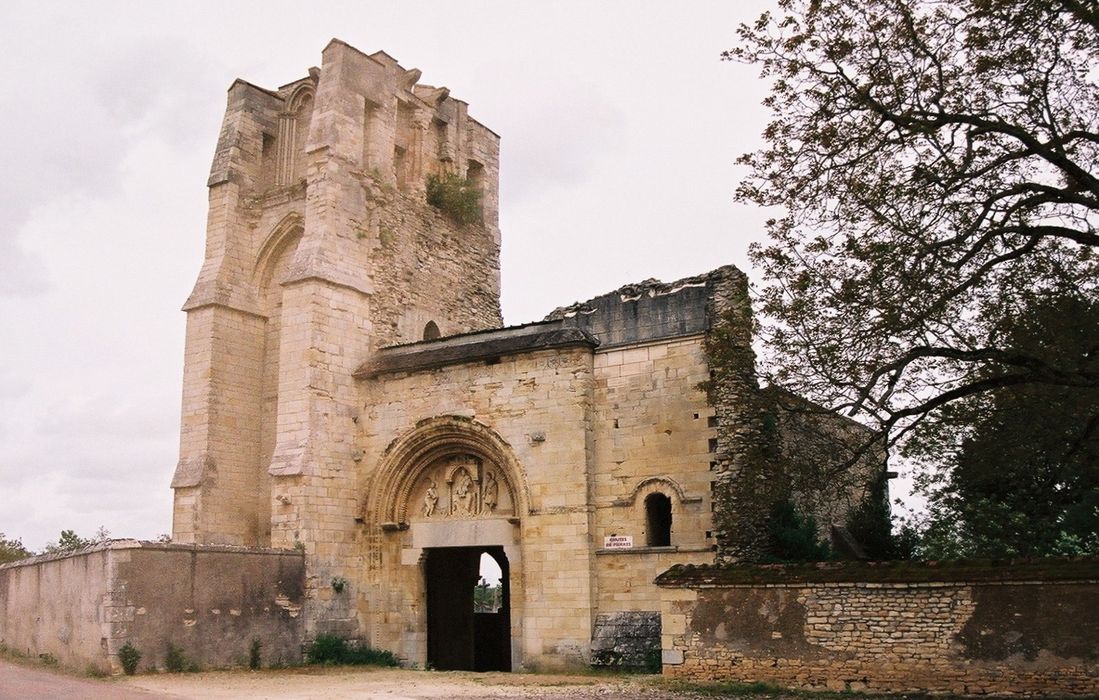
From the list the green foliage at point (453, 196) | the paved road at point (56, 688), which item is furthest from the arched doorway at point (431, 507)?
the green foliage at point (453, 196)

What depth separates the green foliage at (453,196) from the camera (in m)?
20.5

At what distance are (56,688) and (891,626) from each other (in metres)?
9.29

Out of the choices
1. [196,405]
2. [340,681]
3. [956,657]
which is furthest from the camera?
[196,405]

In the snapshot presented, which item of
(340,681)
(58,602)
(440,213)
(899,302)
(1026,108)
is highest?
(440,213)

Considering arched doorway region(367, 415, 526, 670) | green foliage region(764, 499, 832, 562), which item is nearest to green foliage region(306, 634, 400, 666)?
arched doorway region(367, 415, 526, 670)

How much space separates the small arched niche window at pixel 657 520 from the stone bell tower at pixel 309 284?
5.36m

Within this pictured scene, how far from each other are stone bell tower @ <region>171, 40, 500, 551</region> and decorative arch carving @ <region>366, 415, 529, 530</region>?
26.9 inches

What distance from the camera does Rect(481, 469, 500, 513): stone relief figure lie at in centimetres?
1636

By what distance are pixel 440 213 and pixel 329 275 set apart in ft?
12.8

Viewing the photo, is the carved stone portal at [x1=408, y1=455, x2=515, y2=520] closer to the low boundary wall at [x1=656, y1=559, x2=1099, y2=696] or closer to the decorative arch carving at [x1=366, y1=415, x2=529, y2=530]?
the decorative arch carving at [x1=366, y1=415, x2=529, y2=530]

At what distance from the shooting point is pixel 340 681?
13.2m

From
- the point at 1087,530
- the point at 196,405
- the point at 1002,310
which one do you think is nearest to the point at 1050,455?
the point at 1002,310

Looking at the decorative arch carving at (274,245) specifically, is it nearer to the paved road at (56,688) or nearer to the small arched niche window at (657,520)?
the paved road at (56,688)

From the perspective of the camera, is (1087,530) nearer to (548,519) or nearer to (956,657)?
(956,657)
